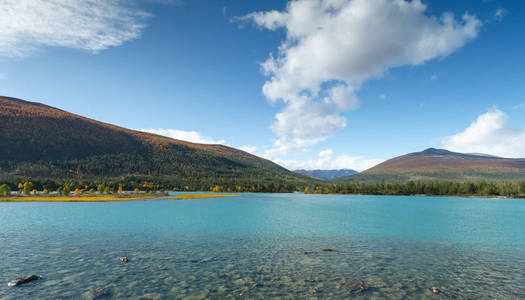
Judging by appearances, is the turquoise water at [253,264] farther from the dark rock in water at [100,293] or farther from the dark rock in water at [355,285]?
the dark rock in water at [355,285]

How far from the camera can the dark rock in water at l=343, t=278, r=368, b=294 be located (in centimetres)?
2353

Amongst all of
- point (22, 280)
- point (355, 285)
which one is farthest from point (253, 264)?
point (22, 280)

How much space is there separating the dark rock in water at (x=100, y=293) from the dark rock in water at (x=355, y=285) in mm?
19844

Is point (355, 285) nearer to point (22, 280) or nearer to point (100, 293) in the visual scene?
point (100, 293)

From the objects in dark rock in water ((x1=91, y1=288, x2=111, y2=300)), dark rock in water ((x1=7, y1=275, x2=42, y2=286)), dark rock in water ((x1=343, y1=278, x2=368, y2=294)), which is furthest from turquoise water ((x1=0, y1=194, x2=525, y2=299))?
dark rock in water ((x1=7, y1=275, x2=42, y2=286))

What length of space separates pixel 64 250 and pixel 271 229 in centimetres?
3617

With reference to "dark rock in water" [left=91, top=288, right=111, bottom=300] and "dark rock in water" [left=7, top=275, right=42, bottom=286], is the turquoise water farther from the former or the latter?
"dark rock in water" [left=7, top=275, right=42, bottom=286]

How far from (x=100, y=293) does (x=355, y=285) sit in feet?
70.5

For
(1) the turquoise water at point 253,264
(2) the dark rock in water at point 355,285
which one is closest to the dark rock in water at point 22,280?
(1) the turquoise water at point 253,264

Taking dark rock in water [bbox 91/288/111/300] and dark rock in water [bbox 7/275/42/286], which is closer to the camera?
dark rock in water [bbox 91/288/111/300]

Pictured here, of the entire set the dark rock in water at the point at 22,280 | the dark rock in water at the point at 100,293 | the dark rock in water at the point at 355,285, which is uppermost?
the dark rock in water at the point at 22,280

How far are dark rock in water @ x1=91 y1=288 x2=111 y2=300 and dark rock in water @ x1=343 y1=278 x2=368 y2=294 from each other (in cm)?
1984

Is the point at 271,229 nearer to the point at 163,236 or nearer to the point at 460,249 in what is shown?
the point at 163,236

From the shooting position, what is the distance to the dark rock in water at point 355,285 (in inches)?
926
